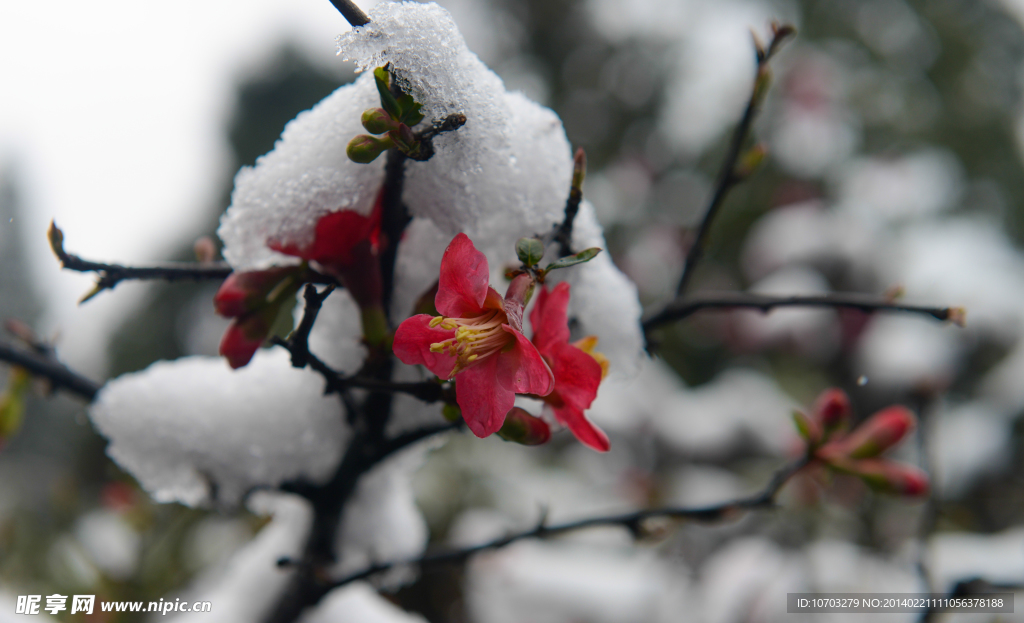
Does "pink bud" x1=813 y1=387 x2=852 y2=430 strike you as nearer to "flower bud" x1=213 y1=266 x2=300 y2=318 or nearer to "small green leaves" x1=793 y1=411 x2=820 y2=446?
"small green leaves" x1=793 y1=411 x2=820 y2=446

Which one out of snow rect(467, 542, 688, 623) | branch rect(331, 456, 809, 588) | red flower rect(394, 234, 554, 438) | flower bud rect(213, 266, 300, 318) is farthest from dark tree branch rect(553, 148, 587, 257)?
snow rect(467, 542, 688, 623)

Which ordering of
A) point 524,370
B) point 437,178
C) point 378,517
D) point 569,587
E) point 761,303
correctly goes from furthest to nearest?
point 569,587, point 378,517, point 761,303, point 437,178, point 524,370

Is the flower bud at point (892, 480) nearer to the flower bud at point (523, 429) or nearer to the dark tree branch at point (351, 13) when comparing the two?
the flower bud at point (523, 429)

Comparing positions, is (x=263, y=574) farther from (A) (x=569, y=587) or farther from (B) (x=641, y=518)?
(A) (x=569, y=587)

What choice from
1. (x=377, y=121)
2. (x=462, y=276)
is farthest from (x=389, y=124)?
(x=462, y=276)

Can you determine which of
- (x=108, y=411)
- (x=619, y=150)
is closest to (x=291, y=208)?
(x=108, y=411)

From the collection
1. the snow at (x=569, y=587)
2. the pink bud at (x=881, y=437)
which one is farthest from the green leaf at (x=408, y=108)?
the snow at (x=569, y=587)

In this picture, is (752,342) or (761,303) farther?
(752,342)
